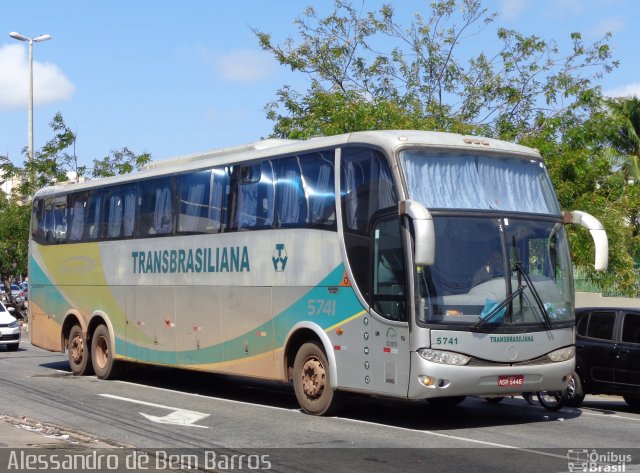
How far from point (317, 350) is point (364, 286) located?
148cm

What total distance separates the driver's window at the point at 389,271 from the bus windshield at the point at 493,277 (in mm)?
353

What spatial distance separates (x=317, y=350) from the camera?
48.0 feet

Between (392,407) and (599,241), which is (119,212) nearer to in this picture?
(392,407)

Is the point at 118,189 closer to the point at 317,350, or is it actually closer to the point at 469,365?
the point at 317,350

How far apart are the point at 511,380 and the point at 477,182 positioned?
101 inches

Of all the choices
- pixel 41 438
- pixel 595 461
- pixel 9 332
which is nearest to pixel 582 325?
pixel 595 461

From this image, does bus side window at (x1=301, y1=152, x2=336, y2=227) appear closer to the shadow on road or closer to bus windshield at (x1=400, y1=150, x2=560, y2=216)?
bus windshield at (x1=400, y1=150, x2=560, y2=216)

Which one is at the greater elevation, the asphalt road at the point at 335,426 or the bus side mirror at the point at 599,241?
the bus side mirror at the point at 599,241

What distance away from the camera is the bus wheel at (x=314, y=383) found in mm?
14375

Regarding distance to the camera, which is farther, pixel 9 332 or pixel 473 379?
pixel 9 332

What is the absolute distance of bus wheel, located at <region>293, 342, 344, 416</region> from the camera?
1438 cm

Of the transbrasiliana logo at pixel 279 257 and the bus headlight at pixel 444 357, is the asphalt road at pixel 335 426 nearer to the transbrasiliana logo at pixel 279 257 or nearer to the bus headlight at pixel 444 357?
the bus headlight at pixel 444 357

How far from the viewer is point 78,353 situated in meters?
21.8

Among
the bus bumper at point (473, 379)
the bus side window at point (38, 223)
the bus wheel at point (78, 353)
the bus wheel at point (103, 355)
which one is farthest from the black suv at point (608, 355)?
the bus side window at point (38, 223)
